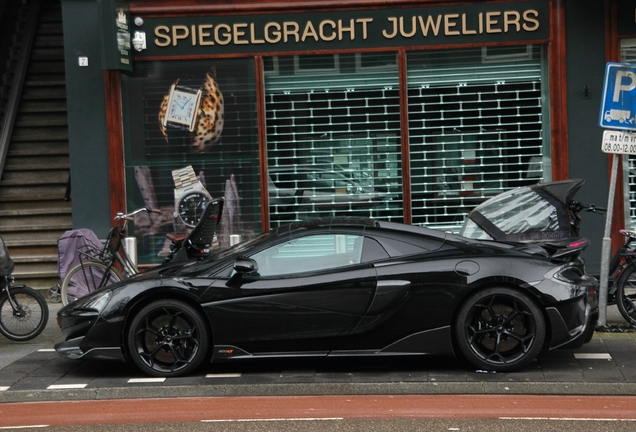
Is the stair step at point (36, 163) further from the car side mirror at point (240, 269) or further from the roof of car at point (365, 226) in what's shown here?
the car side mirror at point (240, 269)

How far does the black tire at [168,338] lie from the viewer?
7.82 metres

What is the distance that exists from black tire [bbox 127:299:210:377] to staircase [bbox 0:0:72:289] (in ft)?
18.9

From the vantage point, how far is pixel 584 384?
7.31 m

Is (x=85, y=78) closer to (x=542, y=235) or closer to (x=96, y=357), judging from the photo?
(x=96, y=357)

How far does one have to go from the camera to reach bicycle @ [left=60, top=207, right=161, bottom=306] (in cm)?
1104

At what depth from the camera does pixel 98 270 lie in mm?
11094

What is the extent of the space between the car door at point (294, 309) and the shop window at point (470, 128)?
16.8 ft

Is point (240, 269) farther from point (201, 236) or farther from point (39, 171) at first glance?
point (39, 171)

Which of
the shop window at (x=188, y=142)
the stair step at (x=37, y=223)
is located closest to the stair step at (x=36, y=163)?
the stair step at (x=37, y=223)

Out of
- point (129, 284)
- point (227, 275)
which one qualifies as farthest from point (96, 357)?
point (227, 275)

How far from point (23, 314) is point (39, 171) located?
5492 mm

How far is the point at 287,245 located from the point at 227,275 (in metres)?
0.58

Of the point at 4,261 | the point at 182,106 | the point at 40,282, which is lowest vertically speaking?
the point at 40,282

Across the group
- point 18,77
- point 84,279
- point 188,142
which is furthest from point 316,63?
point 18,77
